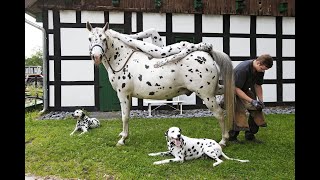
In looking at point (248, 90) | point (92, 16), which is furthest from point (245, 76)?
point (92, 16)

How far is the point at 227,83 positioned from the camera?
4.79 meters

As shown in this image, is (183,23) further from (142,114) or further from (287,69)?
(287,69)

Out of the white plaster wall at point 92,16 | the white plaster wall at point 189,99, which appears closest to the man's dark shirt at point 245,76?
the white plaster wall at point 189,99

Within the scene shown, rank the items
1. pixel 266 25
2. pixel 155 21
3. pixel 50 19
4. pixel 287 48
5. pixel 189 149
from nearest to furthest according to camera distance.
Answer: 1. pixel 189 149
2. pixel 50 19
3. pixel 155 21
4. pixel 266 25
5. pixel 287 48

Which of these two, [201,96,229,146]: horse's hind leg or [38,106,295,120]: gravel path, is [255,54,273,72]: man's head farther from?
[38,106,295,120]: gravel path

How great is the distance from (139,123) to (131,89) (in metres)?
2.70

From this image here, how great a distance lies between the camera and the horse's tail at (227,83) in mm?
4766

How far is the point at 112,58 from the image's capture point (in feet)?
16.8

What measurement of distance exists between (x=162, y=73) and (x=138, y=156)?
4.31 ft

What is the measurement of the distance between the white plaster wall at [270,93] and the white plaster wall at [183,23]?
11.3 feet
